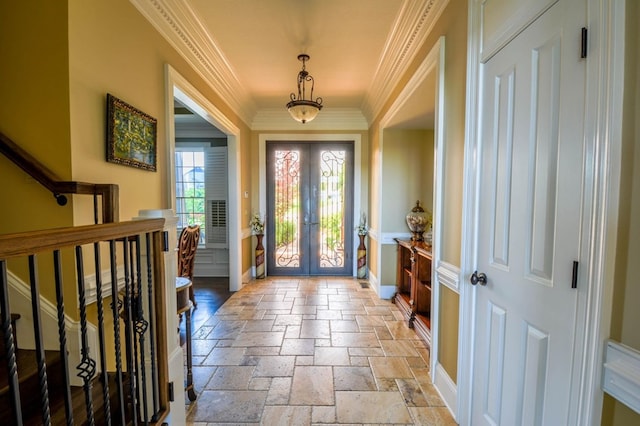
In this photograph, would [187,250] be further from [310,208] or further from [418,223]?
[418,223]

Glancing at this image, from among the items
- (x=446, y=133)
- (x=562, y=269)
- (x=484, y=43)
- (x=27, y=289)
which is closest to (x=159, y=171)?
(x=27, y=289)

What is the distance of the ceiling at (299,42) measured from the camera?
232 centimetres

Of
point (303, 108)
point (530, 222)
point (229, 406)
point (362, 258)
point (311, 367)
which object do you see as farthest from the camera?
point (362, 258)

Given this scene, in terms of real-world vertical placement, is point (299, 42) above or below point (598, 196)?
above

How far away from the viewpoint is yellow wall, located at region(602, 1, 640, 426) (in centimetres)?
81

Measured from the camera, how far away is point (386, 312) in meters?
3.59

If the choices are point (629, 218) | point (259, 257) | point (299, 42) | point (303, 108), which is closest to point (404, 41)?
point (299, 42)

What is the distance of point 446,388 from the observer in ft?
6.43

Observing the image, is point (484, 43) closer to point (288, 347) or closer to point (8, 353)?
point (8, 353)

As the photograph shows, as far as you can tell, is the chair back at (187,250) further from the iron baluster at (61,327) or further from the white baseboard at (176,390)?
the iron baluster at (61,327)

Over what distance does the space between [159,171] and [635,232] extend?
9.08 ft

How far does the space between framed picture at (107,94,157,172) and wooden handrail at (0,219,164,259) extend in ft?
2.87

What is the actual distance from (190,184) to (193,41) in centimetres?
306

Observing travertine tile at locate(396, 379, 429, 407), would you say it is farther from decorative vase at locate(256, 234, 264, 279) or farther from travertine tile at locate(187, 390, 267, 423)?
decorative vase at locate(256, 234, 264, 279)
